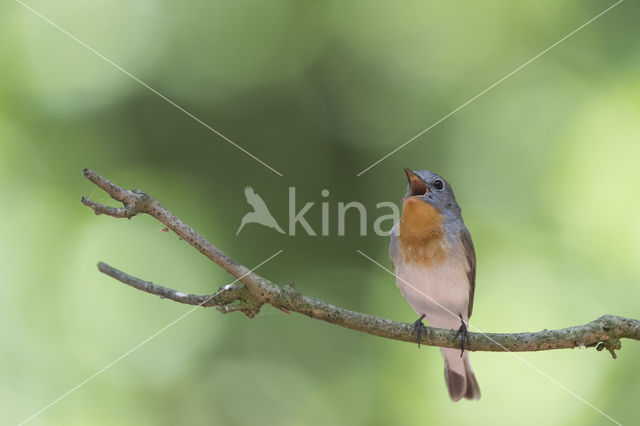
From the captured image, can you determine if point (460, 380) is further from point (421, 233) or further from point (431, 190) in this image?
point (431, 190)

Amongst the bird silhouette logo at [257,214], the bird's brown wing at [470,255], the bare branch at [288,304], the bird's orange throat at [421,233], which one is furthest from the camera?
the bird silhouette logo at [257,214]

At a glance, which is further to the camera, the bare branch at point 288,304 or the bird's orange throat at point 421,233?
the bird's orange throat at point 421,233

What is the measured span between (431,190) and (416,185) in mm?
161

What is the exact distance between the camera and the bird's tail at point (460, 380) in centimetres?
677

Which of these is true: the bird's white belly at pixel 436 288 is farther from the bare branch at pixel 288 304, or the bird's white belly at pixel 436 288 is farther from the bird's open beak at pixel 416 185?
the bare branch at pixel 288 304

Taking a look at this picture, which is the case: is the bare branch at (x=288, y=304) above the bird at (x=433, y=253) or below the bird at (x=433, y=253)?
below

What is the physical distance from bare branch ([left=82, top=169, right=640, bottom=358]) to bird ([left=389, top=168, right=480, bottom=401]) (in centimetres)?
151

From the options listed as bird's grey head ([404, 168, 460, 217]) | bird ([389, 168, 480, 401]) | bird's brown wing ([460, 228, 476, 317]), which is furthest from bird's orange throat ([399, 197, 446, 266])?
bird's brown wing ([460, 228, 476, 317])

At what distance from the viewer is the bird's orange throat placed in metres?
5.87

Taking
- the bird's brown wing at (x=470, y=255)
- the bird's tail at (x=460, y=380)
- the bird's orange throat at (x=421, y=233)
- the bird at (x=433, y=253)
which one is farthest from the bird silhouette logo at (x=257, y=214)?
the bird's tail at (x=460, y=380)

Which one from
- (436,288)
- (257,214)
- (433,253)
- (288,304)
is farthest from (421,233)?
(288,304)

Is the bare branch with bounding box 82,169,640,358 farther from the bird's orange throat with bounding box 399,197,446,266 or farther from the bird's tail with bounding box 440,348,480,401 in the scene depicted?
the bird's tail with bounding box 440,348,480,401

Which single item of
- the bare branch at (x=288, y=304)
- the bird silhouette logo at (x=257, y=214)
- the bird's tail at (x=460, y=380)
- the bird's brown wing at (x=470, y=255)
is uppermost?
the bird silhouette logo at (x=257, y=214)

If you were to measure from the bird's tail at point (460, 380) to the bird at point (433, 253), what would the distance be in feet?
1.65
